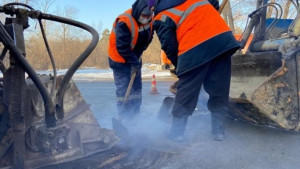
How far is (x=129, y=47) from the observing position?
3629 mm

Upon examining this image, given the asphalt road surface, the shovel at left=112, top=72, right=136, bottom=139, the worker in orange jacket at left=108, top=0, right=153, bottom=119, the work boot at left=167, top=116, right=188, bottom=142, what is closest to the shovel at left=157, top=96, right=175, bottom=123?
the asphalt road surface

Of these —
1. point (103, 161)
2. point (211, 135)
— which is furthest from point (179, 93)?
point (103, 161)

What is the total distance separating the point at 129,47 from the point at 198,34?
1.20 m

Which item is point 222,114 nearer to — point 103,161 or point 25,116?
point 103,161

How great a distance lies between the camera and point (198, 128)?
3.46 m

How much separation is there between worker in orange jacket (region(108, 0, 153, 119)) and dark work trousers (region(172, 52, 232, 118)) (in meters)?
1.01

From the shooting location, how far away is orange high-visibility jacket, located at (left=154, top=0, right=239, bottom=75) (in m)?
2.66

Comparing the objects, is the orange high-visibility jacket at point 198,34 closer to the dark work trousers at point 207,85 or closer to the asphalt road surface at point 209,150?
the dark work trousers at point 207,85

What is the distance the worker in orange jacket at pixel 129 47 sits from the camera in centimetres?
352

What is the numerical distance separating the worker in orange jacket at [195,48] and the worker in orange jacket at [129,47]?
0.71 meters

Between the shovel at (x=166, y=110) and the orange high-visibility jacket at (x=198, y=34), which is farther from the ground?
the orange high-visibility jacket at (x=198, y=34)

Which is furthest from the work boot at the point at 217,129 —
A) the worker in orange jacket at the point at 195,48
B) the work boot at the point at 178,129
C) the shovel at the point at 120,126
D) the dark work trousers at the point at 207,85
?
the shovel at the point at 120,126

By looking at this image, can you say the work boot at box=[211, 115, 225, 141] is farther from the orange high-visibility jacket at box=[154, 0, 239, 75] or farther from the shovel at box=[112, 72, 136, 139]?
the shovel at box=[112, 72, 136, 139]

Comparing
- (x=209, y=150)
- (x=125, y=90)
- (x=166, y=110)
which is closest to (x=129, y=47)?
(x=125, y=90)
